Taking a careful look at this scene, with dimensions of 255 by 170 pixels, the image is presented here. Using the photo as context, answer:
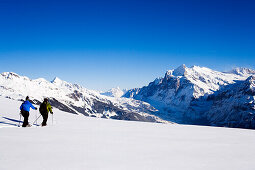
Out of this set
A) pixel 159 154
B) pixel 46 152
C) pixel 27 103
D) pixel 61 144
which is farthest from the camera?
pixel 27 103

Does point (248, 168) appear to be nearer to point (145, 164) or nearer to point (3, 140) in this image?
point (145, 164)

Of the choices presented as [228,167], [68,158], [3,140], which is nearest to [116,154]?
[68,158]

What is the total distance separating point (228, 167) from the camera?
816cm

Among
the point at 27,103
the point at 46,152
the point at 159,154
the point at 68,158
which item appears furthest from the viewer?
the point at 27,103

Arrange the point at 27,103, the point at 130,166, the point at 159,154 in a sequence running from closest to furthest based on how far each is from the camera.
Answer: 1. the point at 130,166
2. the point at 159,154
3. the point at 27,103

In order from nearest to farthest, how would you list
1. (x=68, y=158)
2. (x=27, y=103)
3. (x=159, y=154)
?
1. (x=68, y=158)
2. (x=159, y=154)
3. (x=27, y=103)

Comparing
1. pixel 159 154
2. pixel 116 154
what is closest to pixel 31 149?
pixel 116 154

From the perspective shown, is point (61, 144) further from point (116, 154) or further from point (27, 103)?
point (27, 103)

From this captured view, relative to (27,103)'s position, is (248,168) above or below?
below

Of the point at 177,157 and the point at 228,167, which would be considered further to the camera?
the point at 177,157

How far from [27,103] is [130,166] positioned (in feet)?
41.0

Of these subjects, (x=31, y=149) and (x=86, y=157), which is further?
(x=31, y=149)

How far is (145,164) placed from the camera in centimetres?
814

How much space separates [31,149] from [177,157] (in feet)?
20.4
